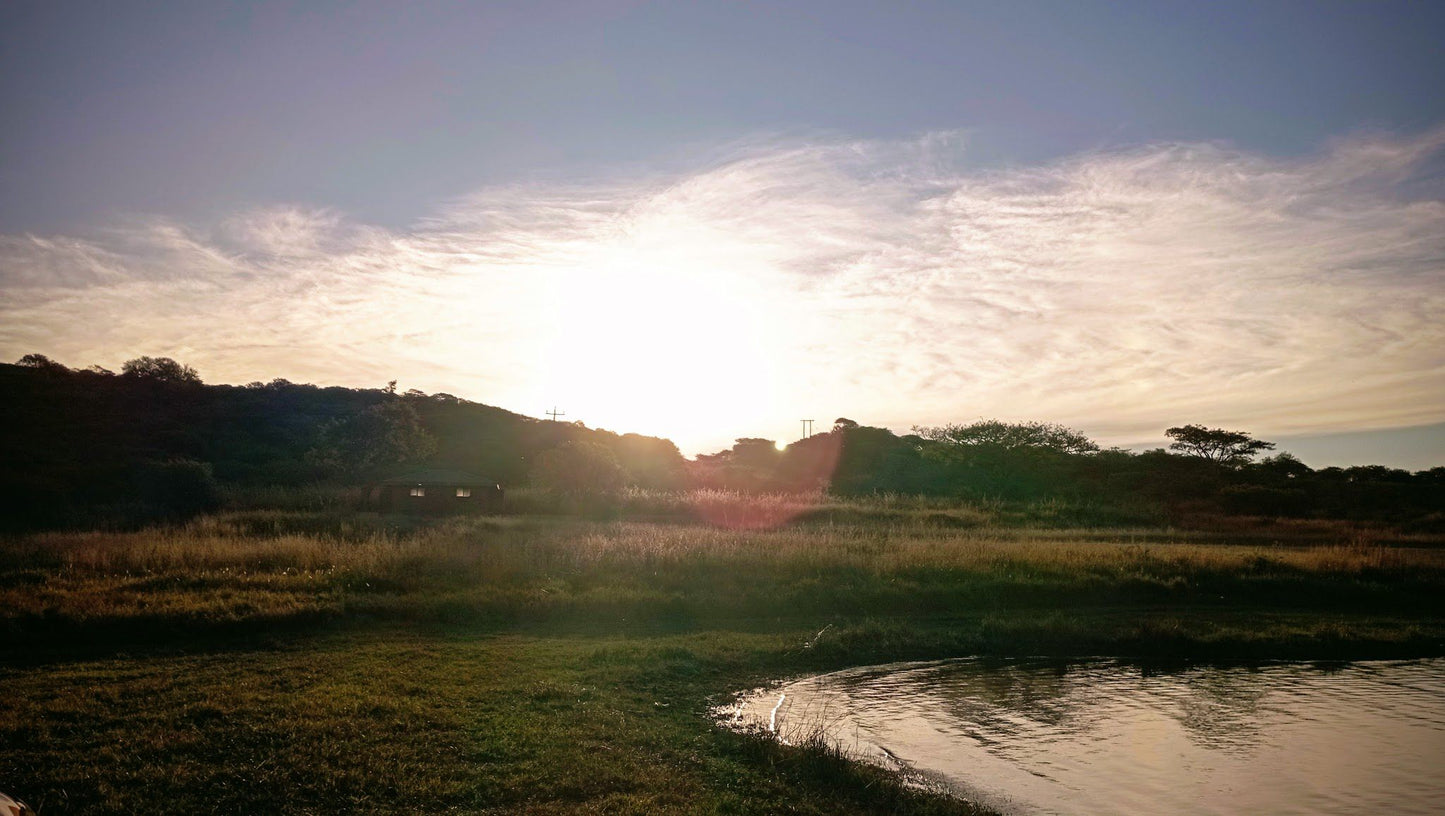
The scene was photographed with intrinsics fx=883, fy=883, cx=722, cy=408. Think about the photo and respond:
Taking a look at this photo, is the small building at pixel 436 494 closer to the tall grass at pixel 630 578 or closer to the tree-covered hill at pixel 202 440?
the tree-covered hill at pixel 202 440

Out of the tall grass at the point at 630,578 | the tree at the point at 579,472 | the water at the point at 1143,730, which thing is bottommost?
the water at the point at 1143,730

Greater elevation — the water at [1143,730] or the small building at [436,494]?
the small building at [436,494]

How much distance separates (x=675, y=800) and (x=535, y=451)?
74.1m

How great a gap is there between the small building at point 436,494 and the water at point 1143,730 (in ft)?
117

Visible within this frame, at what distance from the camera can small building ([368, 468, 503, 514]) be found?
46219 millimetres

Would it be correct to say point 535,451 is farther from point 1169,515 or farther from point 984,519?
point 1169,515

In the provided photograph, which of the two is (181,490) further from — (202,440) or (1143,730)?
(1143,730)

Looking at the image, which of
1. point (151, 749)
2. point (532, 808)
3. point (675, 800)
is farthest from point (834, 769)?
point (151, 749)

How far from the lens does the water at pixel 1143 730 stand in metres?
8.68

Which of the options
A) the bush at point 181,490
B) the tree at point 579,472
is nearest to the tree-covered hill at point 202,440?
the bush at point 181,490

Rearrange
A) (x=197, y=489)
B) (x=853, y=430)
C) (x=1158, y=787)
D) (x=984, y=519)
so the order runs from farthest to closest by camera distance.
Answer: (x=853, y=430) → (x=984, y=519) → (x=197, y=489) → (x=1158, y=787)

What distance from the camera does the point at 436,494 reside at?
4803 centimetres

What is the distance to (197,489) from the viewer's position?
4091 cm

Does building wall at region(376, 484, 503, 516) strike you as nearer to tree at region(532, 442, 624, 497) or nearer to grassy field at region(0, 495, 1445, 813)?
tree at region(532, 442, 624, 497)
